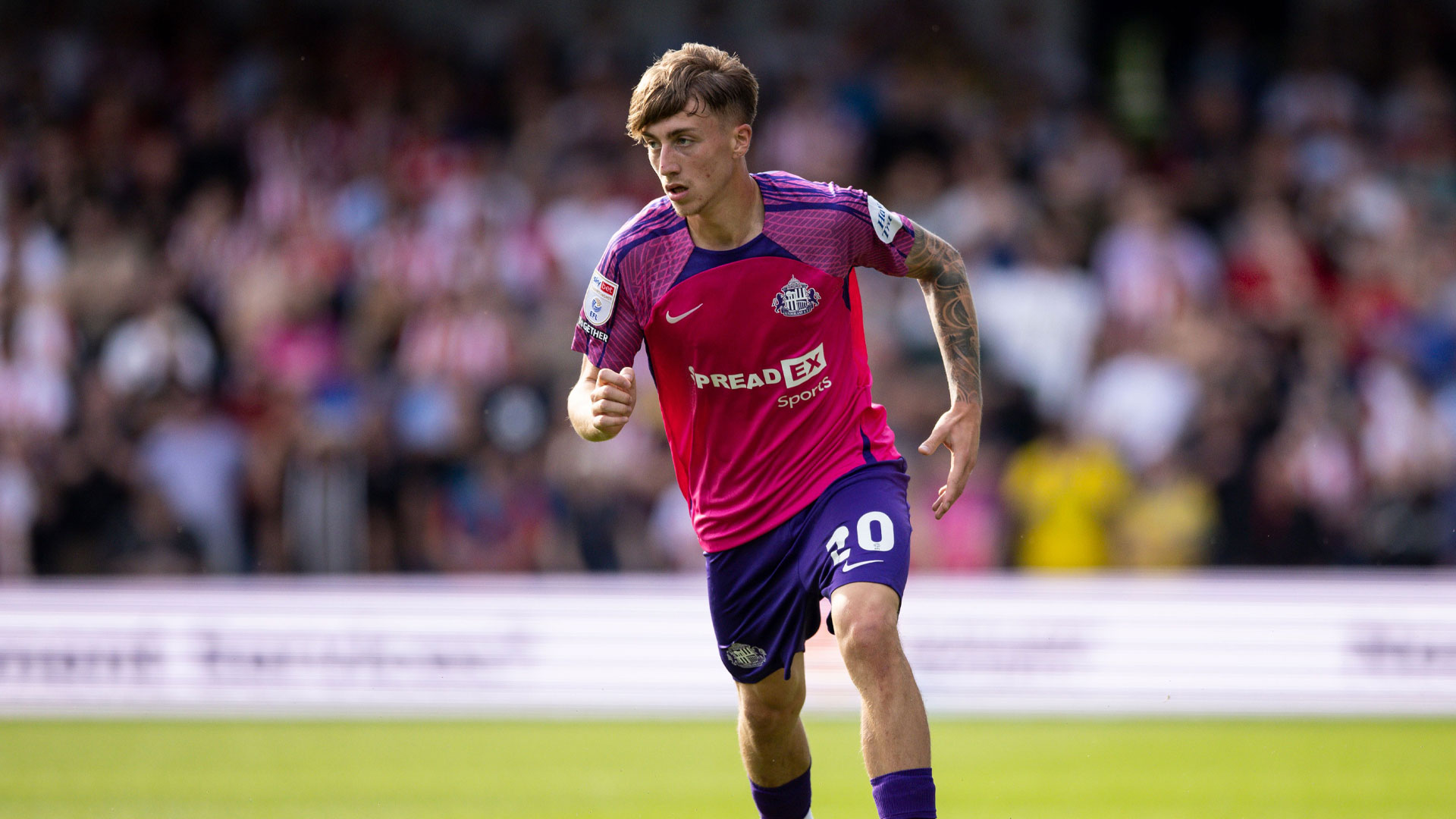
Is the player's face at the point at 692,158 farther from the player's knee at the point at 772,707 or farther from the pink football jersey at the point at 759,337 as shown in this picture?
the player's knee at the point at 772,707

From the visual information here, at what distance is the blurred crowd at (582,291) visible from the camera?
40.4 ft

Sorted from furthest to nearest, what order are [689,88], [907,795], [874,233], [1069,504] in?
[1069,504], [874,233], [689,88], [907,795]

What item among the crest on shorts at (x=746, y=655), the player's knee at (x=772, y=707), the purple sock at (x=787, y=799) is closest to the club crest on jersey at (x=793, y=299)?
the crest on shorts at (x=746, y=655)

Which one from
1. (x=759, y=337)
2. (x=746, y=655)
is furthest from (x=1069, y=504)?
(x=759, y=337)

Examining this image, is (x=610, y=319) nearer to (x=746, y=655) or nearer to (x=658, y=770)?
(x=746, y=655)

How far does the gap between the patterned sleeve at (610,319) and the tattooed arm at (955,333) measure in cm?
95

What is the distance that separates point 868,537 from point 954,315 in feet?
3.02

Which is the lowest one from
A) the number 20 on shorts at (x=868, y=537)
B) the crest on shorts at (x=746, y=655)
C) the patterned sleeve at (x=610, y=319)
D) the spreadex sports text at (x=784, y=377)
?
the crest on shorts at (x=746, y=655)

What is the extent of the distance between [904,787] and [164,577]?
951 cm

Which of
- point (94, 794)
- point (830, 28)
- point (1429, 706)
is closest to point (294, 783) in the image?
point (94, 794)

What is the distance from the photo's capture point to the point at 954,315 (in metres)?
5.54

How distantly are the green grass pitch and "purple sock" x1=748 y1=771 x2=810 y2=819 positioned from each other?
47.5 inches

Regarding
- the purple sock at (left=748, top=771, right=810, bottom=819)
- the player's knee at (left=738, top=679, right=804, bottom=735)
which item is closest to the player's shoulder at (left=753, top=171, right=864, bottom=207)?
the player's knee at (left=738, top=679, right=804, bottom=735)

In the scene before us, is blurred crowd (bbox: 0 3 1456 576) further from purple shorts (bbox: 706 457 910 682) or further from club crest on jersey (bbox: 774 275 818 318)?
club crest on jersey (bbox: 774 275 818 318)
